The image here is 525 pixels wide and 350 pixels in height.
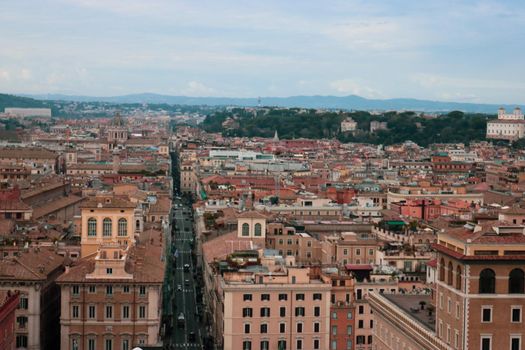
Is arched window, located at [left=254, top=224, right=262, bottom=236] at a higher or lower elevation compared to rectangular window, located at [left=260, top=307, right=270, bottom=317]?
higher

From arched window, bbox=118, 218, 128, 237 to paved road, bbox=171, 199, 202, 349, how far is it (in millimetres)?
5951

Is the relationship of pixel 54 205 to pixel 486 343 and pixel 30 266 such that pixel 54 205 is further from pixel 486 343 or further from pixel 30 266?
pixel 486 343

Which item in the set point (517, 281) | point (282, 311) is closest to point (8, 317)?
point (282, 311)

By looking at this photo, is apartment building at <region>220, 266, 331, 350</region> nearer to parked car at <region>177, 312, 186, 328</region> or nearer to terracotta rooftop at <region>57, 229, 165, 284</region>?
terracotta rooftop at <region>57, 229, 165, 284</region>

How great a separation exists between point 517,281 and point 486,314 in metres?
1.47

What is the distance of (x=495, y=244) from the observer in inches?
1506

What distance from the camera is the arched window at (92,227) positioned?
202 ft

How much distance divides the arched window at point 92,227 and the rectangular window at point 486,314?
2788cm

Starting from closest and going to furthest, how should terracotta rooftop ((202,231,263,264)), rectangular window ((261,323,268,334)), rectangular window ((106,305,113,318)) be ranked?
1. rectangular window ((261,323,268,334))
2. rectangular window ((106,305,113,318))
3. terracotta rooftop ((202,231,263,264))

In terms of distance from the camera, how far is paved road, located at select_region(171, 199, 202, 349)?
203 feet

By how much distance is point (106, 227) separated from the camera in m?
61.8

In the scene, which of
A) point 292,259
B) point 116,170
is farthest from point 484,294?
point 116,170

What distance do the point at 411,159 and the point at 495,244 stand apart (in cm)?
13492

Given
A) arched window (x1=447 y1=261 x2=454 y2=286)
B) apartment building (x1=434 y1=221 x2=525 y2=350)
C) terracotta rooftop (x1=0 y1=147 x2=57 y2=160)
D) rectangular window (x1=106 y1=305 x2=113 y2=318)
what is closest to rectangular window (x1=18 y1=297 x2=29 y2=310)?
rectangular window (x1=106 y1=305 x2=113 y2=318)
